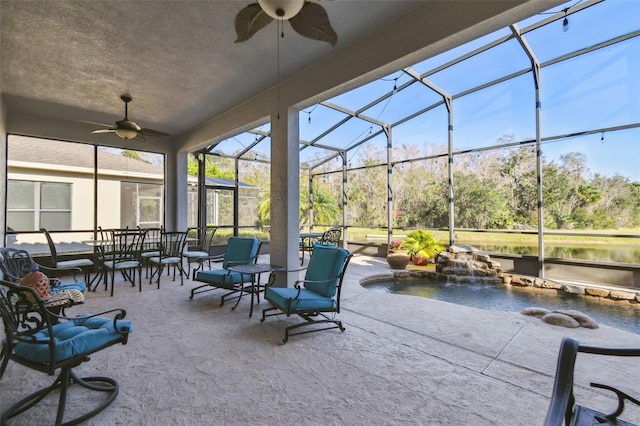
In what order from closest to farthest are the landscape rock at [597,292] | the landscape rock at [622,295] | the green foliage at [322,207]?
1. the landscape rock at [622,295]
2. the landscape rock at [597,292]
3. the green foliage at [322,207]

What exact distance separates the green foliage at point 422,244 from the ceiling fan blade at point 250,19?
6.31 meters

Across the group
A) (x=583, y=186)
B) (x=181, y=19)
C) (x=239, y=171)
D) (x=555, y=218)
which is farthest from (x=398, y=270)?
(x=181, y=19)

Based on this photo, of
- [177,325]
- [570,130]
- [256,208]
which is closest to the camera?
[177,325]

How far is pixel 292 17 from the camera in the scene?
2.07 m

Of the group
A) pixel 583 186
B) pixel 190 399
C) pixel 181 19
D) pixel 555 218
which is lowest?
pixel 190 399

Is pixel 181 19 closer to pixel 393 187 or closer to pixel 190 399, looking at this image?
pixel 190 399

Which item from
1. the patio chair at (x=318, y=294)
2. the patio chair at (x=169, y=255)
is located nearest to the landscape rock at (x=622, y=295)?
the patio chair at (x=318, y=294)

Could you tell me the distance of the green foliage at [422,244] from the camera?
7262 mm

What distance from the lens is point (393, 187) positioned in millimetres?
8250

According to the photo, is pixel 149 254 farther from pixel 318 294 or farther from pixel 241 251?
pixel 318 294

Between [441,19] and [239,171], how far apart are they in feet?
23.0

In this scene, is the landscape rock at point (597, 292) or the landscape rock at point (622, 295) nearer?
the landscape rock at point (622, 295)

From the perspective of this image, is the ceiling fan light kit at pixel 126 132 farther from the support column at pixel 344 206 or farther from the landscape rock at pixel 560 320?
the landscape rock at pixel 560 320

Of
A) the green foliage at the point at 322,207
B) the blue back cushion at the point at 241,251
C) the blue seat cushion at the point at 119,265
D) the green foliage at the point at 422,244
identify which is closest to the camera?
the blue back cushion at the point at 241,251
